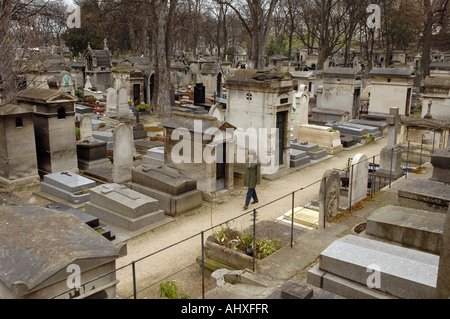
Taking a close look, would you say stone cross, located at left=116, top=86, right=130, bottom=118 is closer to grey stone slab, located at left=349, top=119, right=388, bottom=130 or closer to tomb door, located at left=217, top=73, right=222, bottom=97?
tomb door, located at left=217, top=73, right=222, bottom=97

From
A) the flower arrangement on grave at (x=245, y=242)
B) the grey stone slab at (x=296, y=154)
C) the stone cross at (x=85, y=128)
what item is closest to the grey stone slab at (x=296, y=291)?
the flower arrangement on grave at (x=245, y=242)

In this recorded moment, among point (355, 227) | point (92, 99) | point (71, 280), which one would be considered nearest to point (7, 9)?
point (71, 280)

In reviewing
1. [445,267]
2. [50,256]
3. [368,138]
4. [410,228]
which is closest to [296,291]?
[445,267]

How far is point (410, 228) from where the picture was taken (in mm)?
6512

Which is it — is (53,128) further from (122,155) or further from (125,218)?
(125,218)

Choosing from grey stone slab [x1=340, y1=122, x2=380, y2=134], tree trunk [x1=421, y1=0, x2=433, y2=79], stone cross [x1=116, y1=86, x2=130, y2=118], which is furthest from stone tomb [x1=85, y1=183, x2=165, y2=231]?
tree trunk [x1=421, y1=0, x2=433, y2=79]

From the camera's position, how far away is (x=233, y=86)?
14047 mm

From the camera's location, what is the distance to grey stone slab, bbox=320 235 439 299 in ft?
15.5

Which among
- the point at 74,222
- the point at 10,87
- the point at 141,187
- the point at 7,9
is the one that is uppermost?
the point at 7,9

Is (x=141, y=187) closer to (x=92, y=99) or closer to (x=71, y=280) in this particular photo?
(x=71, y=280)

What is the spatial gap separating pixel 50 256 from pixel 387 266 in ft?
12.7

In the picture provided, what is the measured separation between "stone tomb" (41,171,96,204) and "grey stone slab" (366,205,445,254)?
24.6ft

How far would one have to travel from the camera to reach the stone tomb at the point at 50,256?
446 cm

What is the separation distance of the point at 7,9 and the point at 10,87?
297cm
